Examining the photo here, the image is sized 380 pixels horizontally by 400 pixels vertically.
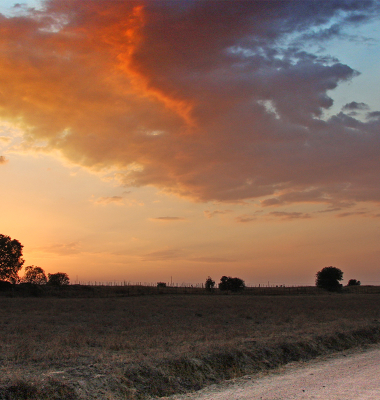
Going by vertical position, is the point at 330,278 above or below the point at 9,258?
below

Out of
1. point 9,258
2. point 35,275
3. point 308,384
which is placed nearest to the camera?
point 308,384

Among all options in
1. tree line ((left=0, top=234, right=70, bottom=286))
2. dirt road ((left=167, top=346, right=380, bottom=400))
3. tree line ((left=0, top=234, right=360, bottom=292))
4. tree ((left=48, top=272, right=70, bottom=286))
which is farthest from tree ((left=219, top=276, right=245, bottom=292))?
dirt road ((left=167, top=346, right=380, bottom=400))

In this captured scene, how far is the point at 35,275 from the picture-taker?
122 meters

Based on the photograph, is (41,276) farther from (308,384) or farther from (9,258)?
(308,384)

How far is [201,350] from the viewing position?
12922mm

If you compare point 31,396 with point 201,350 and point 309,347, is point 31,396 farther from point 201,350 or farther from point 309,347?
point 309,347

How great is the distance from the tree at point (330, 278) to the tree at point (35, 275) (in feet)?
320

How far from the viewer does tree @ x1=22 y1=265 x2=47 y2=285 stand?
120 meters

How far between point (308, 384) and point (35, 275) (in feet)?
411

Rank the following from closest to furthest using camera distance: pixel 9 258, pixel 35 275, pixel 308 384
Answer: pixel 308 384
pixel 9 258
pixel 35 275

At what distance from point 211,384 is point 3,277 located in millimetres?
99289

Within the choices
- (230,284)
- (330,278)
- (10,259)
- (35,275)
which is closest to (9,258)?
(10,259)

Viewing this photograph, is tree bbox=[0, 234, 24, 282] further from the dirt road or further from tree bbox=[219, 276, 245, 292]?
the dirt road

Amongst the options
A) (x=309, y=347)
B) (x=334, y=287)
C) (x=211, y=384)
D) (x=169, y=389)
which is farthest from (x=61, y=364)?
(x=334, y=287)
